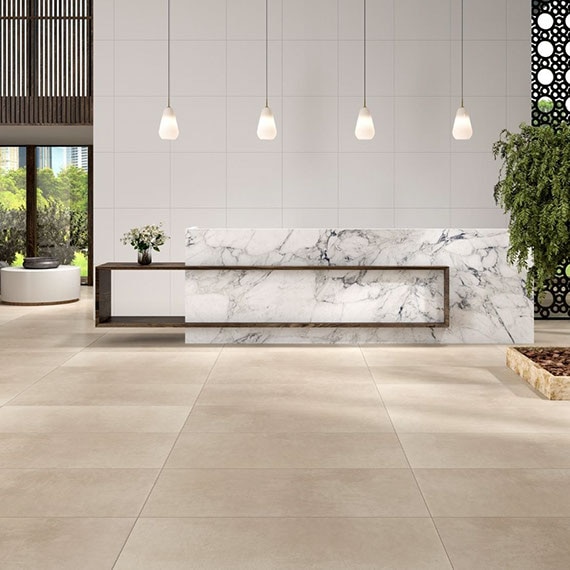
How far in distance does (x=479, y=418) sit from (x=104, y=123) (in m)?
6.25


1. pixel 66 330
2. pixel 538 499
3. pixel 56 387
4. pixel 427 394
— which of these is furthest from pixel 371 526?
pixel 66 330

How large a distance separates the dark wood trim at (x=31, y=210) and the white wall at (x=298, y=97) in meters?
5.93

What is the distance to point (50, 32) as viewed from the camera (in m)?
12.2

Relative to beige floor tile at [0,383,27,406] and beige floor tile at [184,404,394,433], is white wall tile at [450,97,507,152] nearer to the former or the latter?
beige floor tile at [184,404,394,433]

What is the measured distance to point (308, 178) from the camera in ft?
30.6

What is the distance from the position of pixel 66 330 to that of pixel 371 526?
6383 millimetres

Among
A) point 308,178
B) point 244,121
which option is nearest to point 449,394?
point 308,178

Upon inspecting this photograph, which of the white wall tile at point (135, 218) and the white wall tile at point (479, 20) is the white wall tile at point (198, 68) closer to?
the white wall tile at point (135, 218)

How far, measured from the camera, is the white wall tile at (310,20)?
9.26m

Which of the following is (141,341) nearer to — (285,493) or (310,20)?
(310,20)

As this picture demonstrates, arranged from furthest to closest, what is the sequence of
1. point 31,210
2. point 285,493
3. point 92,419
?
1. point 31,210
2. point 92,419
3. point 285,493

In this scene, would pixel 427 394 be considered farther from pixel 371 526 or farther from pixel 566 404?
pixel 371 526

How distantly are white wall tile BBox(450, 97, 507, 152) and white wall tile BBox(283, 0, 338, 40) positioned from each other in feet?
5.84

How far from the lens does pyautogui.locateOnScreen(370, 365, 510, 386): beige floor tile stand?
5895 mm
